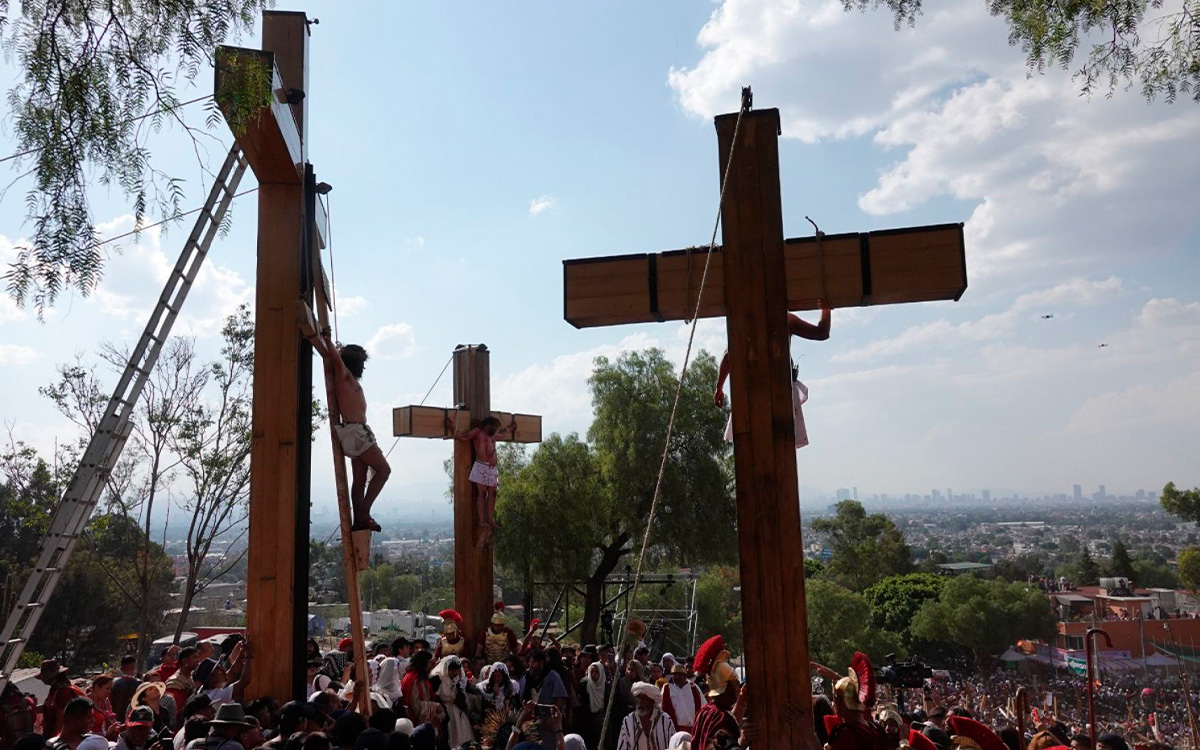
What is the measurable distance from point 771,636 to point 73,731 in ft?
12.9

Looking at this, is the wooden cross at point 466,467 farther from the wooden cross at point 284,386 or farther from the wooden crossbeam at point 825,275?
the wooden crossbeam at point 825,275

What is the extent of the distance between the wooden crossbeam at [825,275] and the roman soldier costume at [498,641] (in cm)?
645

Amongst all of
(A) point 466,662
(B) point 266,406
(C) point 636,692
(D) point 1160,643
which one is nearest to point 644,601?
(A) point 466,662

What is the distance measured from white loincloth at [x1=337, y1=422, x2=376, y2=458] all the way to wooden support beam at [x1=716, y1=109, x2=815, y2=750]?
2541 millimetres

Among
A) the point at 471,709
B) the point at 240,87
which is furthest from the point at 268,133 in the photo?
the point at 471,709

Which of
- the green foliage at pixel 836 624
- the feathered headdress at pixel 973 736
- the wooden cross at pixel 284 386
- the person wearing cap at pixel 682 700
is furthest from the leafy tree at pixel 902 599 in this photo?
the wooden cross at pixel 284 386

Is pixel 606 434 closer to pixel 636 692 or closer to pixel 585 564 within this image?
pixel 585 564

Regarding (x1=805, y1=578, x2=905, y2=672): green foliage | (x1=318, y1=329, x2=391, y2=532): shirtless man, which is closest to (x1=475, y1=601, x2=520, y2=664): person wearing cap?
(x1=318, y1=329, x2=391, y2=532): shirtless man

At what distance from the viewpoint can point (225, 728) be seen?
4074 millimetres

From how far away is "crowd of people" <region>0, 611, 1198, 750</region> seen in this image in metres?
4.16

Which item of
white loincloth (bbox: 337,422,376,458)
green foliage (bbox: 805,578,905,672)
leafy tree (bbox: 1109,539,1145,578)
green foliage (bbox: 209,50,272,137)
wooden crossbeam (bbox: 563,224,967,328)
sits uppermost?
green foliage (bbox: 209,50,272,137)

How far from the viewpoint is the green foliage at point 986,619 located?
39.6 meters

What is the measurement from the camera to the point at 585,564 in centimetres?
1930

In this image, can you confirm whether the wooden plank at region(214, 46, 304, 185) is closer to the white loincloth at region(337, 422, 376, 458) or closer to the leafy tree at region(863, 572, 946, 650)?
the white loincloth at region(337, 422, 376, 458)
